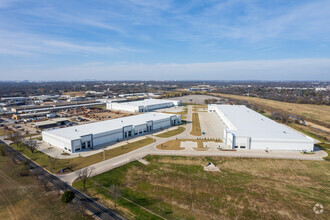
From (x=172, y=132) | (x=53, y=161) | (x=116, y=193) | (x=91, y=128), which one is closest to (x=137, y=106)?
(x=172, y=132)

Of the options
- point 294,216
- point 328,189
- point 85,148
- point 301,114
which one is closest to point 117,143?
point 85,148

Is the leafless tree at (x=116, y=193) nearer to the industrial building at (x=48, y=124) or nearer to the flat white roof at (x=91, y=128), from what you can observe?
the flat white roof at (x=91, y=128)

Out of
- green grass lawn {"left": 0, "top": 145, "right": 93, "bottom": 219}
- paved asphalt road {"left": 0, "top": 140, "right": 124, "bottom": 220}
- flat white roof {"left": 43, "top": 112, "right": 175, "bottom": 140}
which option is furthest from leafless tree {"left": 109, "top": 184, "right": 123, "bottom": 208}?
flat white roof {"left": 43, "top": 112, "right": 175, "bottom": 140}

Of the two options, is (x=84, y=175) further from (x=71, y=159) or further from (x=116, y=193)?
(x=71, y=159)

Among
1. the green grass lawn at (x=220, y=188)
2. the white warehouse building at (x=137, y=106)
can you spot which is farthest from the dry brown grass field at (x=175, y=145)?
the white warehouse building at (x=137, y=106)

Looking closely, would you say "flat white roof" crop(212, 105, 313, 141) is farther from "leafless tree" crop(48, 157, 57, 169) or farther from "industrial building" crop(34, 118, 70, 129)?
"industrial building" crop(34, 118, 70, 129)

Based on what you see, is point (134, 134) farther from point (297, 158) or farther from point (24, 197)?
point (297, 158)
